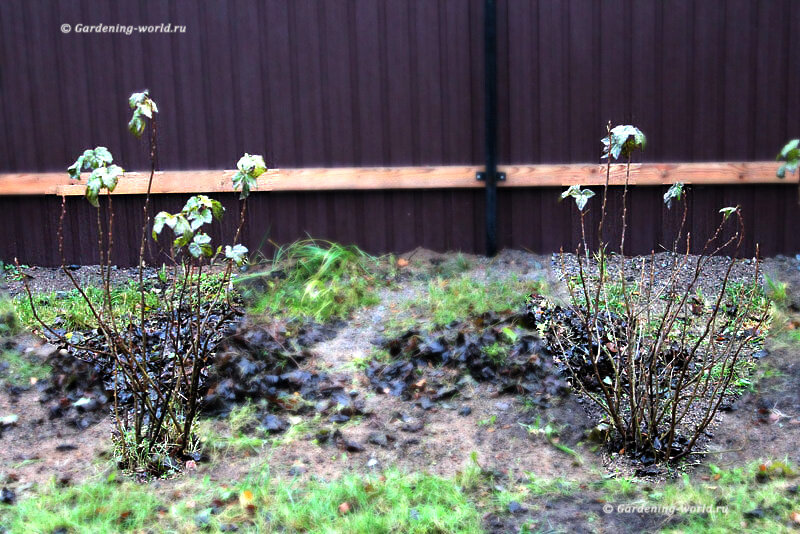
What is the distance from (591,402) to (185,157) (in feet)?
11.5

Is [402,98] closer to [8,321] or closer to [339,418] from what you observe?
[339,418]

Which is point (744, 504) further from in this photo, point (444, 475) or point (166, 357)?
point (166, 357)

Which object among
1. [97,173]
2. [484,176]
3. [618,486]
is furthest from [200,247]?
[484,176]

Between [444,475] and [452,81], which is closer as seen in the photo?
[444,475]

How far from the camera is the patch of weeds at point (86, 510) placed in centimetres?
321

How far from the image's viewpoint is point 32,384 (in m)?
4.55

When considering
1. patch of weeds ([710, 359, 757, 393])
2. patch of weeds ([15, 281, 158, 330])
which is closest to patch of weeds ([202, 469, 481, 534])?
patch of weeds ([710, 359, 757, 393])

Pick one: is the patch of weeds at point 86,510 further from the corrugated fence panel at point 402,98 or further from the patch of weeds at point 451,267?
the corrugated fence panel at point 402,98

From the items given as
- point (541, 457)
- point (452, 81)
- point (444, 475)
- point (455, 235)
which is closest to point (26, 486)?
point (444, 475)

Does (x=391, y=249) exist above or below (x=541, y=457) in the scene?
above

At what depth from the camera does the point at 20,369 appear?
4688 mm

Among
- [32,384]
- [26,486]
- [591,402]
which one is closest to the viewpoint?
[26,486]

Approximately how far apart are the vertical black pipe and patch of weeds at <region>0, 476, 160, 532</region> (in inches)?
128

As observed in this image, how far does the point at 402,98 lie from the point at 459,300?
68.1 inches
